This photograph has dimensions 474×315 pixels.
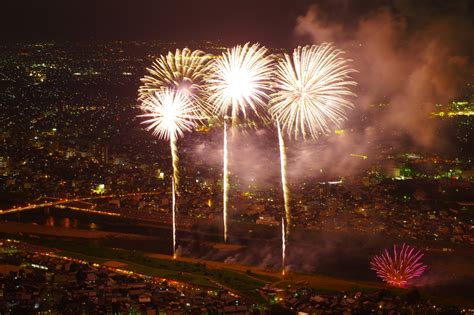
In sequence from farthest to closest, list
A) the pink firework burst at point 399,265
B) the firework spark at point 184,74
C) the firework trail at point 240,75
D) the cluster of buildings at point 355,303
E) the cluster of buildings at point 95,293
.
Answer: the firework spark at point 184,74 → the pink firework burst at point 399,265 → the firework trail at point 240,75 → the cluster of buildings at point 355,303 → the cluster of buildings at point 95,293

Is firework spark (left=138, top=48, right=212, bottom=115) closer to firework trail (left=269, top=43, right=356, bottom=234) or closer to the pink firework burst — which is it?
firework trail (left=269, top=43, right=356, bottom=234)

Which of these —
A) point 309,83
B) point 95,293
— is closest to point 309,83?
point 309,83

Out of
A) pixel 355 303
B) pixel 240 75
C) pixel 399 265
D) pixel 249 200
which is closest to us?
pixel 355 303

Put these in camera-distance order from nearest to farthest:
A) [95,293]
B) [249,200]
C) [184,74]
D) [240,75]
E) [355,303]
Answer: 1. [355,303]
2. [95,293]
3. [240,75]
4. [184,74]
5. [249,200]

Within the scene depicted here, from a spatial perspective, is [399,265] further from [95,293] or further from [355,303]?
[95,293]

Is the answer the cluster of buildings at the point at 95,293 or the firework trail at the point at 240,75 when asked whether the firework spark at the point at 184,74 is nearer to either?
the firework trail at the point at 240,75

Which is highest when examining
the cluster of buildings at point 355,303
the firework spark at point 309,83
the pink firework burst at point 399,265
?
the firework spark at point 309,83

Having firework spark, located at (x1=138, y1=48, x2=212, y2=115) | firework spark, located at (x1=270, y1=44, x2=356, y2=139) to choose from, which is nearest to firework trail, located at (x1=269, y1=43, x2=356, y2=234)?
firework spark, located at (x1=270, y1=44, x2=356, y2=139)

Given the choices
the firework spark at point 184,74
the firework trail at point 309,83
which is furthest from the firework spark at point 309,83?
the firework spark at point 184,74

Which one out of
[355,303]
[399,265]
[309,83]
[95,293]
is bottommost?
[355,303]
